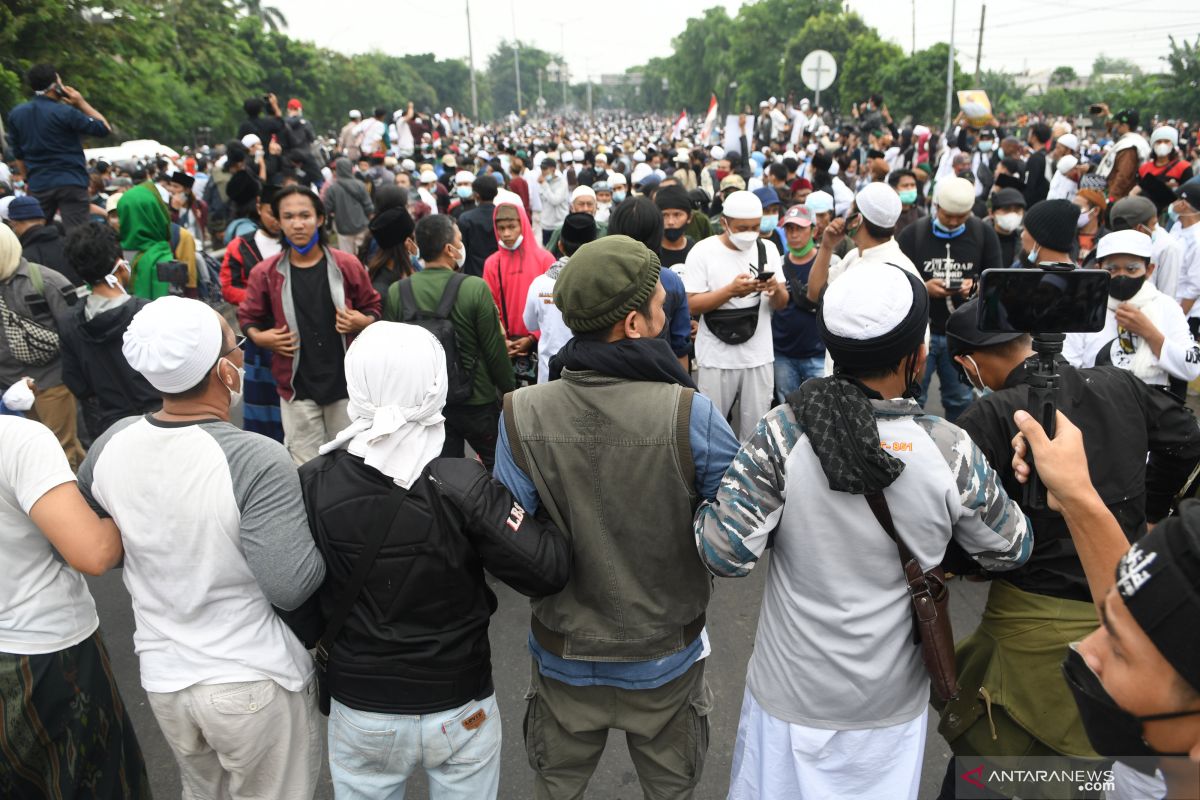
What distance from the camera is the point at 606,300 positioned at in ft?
7.17

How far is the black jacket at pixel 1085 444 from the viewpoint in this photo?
2.13 metres

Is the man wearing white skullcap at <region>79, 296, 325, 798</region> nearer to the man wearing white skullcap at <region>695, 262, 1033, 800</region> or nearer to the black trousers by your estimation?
the man wearing white skullcap at <region>695, 262, 1033, 800</region>

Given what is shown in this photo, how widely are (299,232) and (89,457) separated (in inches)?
88.3

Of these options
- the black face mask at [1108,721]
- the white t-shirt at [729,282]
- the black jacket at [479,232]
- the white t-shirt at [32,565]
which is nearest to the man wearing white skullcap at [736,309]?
the white t-shirt at [729,282]

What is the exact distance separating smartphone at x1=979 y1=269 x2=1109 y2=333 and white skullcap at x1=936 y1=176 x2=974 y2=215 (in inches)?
139

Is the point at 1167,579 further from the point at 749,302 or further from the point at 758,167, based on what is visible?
the point at 758,167

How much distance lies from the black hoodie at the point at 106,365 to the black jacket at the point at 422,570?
1.90 meters

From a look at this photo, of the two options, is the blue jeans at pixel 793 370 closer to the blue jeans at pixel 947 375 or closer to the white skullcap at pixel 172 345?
the blue jeans at pixel 947 375

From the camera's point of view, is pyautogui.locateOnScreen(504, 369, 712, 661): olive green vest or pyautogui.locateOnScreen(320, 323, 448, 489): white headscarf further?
pyautogui.locateOnScreen(504, 369, 712, 661): olive green vest

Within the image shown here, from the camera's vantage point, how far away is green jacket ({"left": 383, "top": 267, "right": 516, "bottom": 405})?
159 inches

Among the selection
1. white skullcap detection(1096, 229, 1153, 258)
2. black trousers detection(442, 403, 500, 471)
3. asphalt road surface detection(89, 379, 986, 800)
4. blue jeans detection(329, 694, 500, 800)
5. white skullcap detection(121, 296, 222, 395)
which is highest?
white skullcap detection(1096, 229, 1153, 258)

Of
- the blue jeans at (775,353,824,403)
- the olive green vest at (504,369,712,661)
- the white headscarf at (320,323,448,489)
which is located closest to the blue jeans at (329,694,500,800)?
the olive green vest at (504,369,712,661)

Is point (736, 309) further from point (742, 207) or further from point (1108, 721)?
point (1108, 721)

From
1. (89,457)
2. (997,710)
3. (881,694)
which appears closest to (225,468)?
(89,457)
